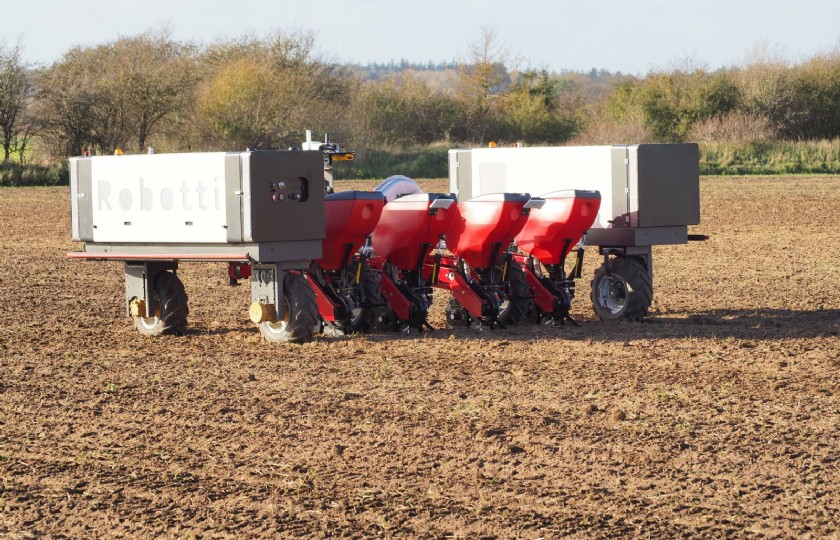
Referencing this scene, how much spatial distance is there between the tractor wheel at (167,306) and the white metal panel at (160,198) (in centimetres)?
66

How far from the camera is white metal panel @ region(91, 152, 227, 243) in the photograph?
10273mm

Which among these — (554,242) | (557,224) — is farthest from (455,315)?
(557,224)

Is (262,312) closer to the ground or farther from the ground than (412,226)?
closer to the ground

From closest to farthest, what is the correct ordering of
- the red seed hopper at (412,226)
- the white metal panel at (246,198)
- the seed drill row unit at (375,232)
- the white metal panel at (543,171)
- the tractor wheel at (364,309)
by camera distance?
the white metal panel at (246,198)
the seed drill row unit at (375,232)
the red seed hopper at (412,226)
the tractor wheel at (364,309)
the white metal panel at (543,171)

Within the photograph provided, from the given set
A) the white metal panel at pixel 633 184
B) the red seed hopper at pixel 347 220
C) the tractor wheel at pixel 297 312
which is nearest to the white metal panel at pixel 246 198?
the tractor wheel at pixel 297 312

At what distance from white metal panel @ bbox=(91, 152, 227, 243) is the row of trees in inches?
1109

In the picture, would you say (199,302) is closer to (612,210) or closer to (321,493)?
(612,210)

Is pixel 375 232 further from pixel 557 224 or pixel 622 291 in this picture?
pixel 622 291

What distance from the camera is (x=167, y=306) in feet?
37.4

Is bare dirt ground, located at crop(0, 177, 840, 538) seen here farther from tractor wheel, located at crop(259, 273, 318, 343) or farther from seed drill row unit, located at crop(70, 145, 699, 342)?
seed drill row unit, located at crop(70, 145, 699, 342)

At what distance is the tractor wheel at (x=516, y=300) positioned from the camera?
39.0 feet

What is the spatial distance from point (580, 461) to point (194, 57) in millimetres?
48277

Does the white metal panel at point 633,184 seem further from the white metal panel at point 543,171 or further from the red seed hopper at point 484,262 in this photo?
the red seed hopper at point 484,262

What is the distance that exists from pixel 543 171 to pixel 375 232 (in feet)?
6.98
